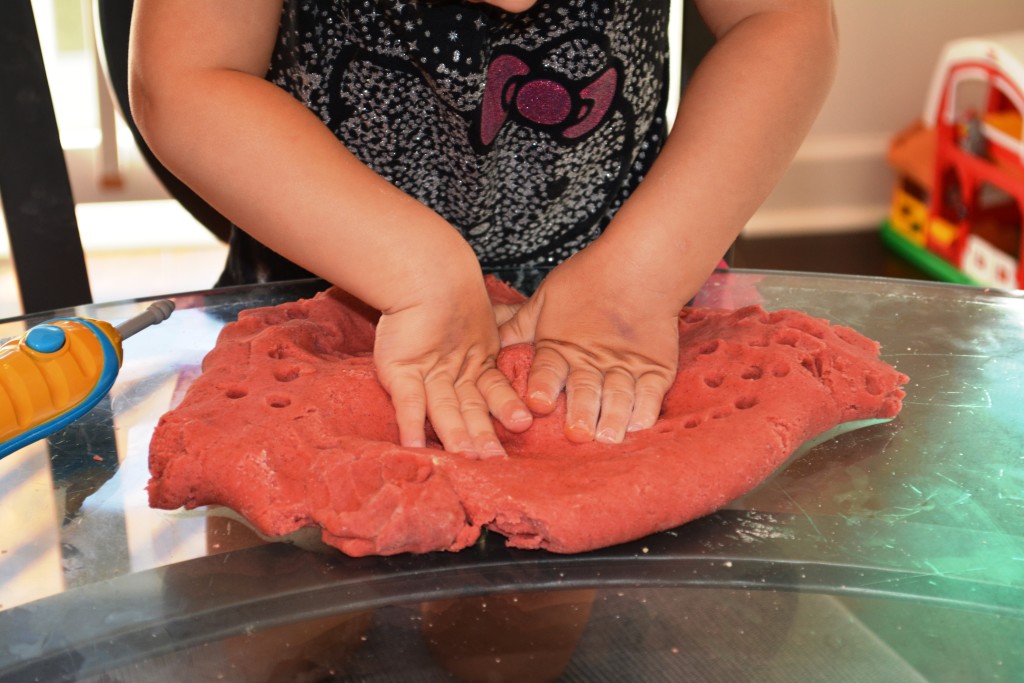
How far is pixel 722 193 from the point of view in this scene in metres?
0.69

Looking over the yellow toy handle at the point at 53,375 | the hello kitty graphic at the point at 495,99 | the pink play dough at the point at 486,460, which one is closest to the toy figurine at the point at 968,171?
the hello kitty graphic at the point at 495,99

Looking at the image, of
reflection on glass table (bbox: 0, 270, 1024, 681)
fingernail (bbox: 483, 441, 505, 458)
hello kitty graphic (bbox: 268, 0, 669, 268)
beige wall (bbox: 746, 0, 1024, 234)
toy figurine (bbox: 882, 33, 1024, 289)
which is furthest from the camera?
beige wall (bbox: 746, 0, 1024, 234)

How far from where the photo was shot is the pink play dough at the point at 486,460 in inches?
20.4

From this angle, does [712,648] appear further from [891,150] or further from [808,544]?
[891,150]

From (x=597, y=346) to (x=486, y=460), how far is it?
14 cm

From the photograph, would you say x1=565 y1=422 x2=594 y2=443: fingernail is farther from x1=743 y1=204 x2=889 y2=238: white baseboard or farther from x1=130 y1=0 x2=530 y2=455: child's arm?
x1=743 y1=204 x2=889 y2=238: white baseboard

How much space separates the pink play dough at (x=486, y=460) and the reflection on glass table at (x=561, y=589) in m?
0.02

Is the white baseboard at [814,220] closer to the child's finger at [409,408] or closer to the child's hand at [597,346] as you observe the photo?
the child's hand at [597,346]

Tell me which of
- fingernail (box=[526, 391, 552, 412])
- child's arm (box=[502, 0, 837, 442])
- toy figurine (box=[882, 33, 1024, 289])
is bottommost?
toy figurine (box=[882, 33, 1024, 289])

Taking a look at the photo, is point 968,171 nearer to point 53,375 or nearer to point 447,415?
point 447,415

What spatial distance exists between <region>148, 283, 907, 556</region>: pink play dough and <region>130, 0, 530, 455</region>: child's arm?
1.4 inches

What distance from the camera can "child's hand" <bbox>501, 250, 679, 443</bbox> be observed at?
62 centimetres

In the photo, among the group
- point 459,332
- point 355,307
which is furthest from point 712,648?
point 355,307

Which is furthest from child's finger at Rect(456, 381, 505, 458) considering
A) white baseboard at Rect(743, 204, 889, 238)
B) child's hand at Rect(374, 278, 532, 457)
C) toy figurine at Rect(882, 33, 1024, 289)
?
white baseboard at Rect(743, 204, 889, 238)
